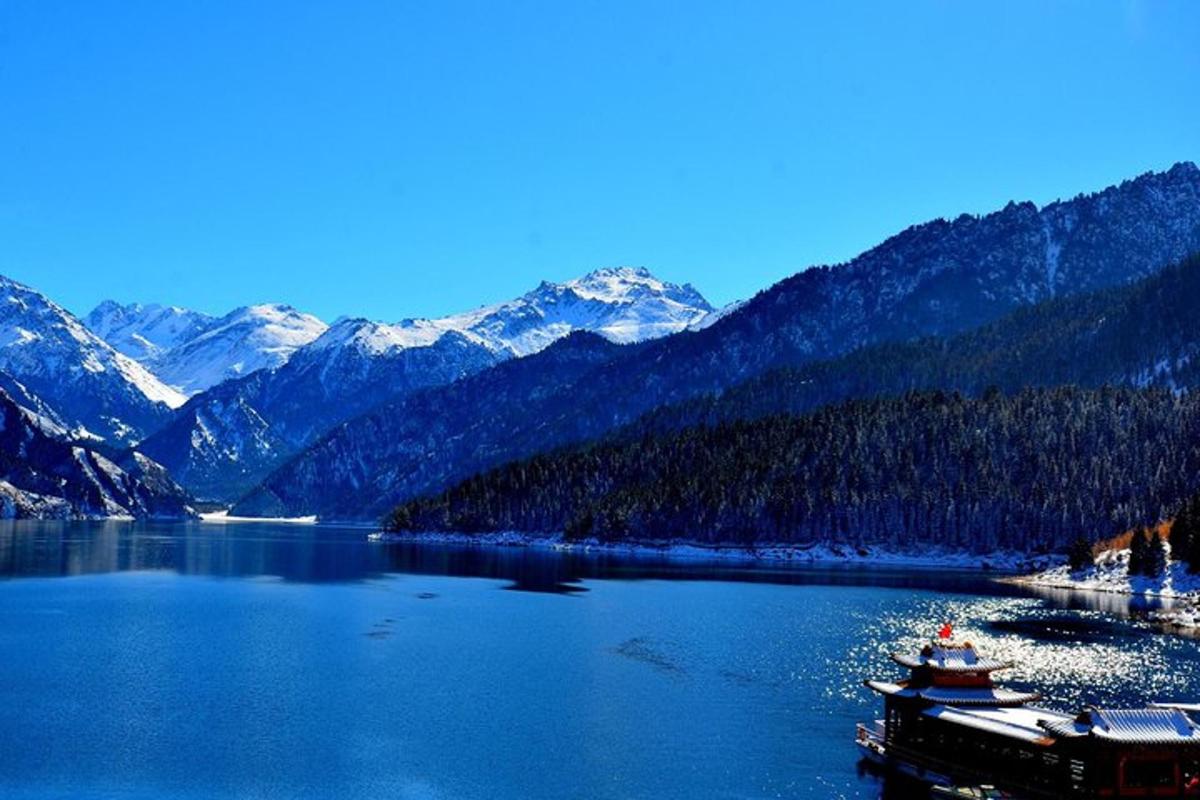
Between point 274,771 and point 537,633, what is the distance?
5705 cm

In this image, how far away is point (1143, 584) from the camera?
175 m

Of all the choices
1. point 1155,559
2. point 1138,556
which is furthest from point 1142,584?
point 1138,556

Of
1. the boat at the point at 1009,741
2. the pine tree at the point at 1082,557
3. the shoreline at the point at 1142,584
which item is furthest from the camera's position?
the pine tree at the point at 1082,557

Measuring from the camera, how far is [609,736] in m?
72.8

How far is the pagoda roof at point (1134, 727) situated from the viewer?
53.5 m

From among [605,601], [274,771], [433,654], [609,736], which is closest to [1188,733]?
[609,736]

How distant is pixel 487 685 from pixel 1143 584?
4969 inches

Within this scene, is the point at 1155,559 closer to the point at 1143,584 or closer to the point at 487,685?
the point at 1143,584

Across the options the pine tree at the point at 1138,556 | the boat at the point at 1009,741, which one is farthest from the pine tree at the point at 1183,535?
the boat at the point at 1009,741

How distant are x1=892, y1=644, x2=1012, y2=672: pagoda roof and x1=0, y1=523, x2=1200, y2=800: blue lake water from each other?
7.29m

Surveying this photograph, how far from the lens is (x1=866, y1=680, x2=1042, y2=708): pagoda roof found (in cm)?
6475

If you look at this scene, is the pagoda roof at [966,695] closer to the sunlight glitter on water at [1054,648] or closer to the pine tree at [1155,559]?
the sunlight glitter on water at [1054,648]

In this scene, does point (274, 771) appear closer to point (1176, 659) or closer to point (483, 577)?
point (1176, 659)

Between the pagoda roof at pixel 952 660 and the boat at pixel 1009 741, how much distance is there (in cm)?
6
